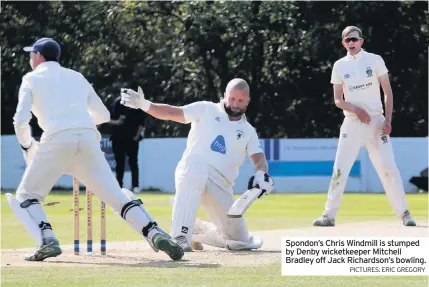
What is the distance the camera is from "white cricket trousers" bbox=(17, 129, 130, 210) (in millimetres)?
10633

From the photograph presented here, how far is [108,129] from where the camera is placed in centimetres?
3300

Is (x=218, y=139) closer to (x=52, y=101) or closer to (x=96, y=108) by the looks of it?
(x=96, y=108)

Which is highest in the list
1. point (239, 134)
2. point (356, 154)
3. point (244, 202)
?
point (239, 134)

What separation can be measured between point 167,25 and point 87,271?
24888 millimetres

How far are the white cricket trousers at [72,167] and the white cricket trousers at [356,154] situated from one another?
4.21 meters

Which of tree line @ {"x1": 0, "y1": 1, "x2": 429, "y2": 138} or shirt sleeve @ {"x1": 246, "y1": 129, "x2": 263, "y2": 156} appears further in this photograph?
tree line @ {"x1": 0, "y1": 1, "x2": 429, "y2": 138}

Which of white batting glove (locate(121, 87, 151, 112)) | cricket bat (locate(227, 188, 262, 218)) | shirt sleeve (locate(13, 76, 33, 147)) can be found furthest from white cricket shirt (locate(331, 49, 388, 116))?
shirt sleeve (locate(13, 76, 33, 147))

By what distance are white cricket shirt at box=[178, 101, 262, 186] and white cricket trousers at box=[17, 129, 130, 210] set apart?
1.18m

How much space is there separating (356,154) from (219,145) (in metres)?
3.16

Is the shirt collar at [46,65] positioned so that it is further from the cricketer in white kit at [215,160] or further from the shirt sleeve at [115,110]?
the shirt sleeve at [115,110]
